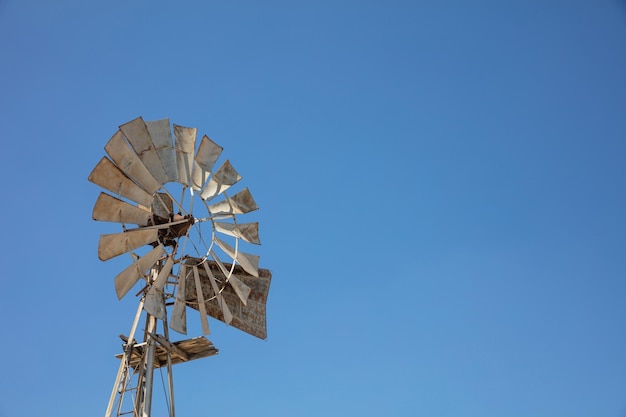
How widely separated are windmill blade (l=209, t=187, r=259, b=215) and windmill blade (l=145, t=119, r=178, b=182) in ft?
2.89

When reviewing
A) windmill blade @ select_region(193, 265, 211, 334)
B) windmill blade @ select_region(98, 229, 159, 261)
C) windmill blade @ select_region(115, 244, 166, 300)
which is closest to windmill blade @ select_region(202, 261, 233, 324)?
windmill blade @ select_region(193, 265, 211, 334)

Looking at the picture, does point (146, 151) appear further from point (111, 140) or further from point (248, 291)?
point (248, 291)

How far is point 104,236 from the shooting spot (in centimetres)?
888

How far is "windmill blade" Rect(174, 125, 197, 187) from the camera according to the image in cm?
988

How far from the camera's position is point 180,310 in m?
9.53

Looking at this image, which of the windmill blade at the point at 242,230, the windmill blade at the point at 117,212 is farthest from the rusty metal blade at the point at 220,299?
the windmill blade at the point at 117,212

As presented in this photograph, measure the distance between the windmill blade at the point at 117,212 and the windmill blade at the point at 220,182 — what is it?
3.24ft

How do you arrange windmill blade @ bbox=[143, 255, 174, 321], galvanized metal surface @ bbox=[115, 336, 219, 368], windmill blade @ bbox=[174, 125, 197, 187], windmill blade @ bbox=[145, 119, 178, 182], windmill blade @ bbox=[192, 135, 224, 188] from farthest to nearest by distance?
1. windmill blade @ bbox=[192, 135, 224, 188]
2. windmill blade @ bbox=[174, 125, 197, 187]
3. windmill blade @ bbox=[145, 119, 178, 182]
4. galvanized metal surface @ bbox=[115, 336, 219, 368]
5. windmill blade @ bbox=[143, 255, 174, 321]

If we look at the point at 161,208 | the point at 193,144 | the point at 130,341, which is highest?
the point at 193,144

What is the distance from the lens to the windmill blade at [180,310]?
369 inches

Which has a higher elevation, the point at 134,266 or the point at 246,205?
the point at 246,205

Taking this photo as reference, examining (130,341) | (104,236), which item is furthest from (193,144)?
(130,341)

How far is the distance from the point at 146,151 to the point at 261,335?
3258mm

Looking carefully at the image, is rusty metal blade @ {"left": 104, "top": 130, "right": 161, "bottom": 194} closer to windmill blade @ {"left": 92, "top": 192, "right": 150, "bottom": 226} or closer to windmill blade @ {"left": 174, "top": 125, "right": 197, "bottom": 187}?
windmill blade @ {"left": 92, "top": 192, "right": 150, "bottom": 226}
